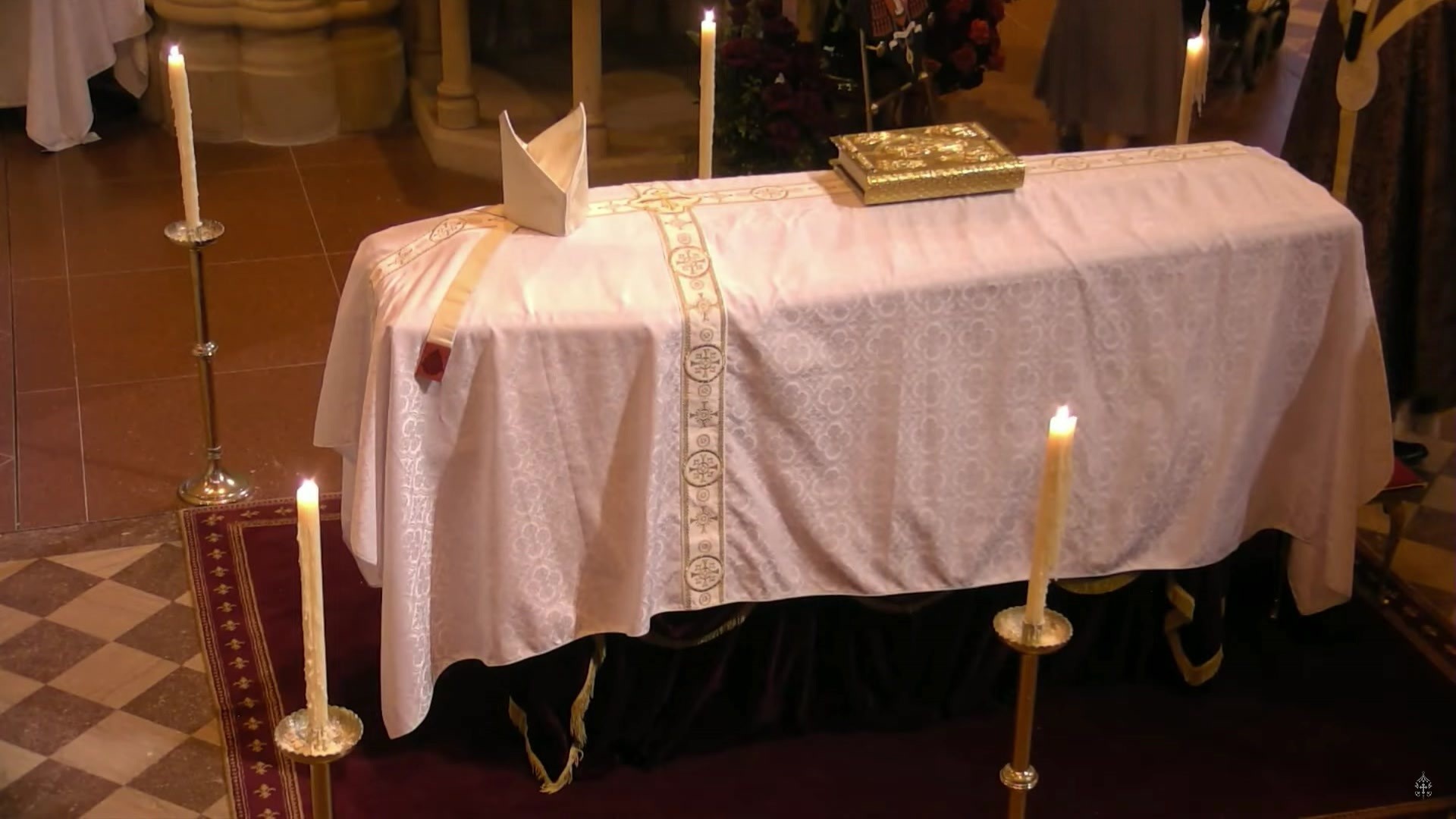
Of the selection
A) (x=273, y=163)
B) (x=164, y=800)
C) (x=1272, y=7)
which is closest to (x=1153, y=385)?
(x=164, y=800)

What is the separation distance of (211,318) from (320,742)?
3.12 m

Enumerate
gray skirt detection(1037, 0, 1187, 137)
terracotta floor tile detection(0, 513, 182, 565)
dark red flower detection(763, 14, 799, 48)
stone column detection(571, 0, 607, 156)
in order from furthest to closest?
stone column detection(571, 0, 607, 156) → dark red flower detection(763, 14, 799, 48) → gray skirt detection(1037, 0, 1187, 137) → terracotta floor tile detection(0, 513, 182, 565)

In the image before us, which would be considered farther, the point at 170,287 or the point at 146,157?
the point at 146,157

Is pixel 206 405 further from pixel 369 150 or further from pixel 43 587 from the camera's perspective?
pixel 369 150

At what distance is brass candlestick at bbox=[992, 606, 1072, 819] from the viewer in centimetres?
216

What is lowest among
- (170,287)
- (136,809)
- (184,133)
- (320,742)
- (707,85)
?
(136,809)

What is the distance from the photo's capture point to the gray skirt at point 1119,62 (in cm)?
509

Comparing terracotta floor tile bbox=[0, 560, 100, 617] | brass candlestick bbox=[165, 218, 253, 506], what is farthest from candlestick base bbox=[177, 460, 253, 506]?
terracotta floor tile bbox=[0, 560, 100, 617]

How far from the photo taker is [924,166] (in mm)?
3170

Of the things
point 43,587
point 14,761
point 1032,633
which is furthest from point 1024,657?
point 43,587

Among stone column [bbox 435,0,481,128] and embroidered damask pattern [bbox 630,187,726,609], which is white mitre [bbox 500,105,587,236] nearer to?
embroidered damask pattern [bbox 630,187,726,609]

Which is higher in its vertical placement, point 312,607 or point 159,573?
point 312,607

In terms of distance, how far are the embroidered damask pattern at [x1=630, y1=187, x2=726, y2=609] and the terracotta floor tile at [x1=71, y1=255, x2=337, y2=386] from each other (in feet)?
6.58

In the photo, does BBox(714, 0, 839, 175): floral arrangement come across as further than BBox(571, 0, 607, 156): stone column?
No
